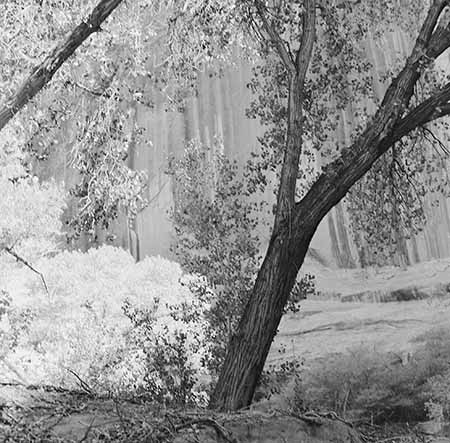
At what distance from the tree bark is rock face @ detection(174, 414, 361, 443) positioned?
2525mm

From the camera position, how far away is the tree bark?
3.53m

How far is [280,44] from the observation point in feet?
12.7

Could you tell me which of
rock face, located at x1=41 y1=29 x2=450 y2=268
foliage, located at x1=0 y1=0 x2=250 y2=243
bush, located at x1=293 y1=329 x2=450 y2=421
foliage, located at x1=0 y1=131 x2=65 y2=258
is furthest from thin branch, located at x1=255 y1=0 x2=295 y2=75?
foliage, located at x1=0 y1=131 x2=65 y2=258

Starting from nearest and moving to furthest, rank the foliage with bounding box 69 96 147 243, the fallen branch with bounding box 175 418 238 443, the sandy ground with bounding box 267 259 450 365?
the fallen branch with bounding box 175 418 238 443 < the foliage with bounding box 69 96 147 243 < the sandy ground with bounding box 267 259 450 365

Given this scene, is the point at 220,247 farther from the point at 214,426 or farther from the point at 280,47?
the point at 214,426

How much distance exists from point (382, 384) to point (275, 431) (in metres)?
5.42

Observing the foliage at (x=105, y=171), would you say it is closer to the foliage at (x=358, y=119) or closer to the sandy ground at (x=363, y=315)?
the foliage at (x=358, y=119)

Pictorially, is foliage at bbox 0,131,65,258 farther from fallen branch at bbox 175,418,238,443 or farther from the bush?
fallen branch at bbox 175,418,238,443

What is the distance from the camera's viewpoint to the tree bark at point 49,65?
353cm

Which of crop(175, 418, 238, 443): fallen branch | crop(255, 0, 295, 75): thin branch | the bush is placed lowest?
the bush

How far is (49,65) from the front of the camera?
11.6 ft

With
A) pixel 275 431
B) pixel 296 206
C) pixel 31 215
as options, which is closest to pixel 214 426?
pixel 275 431

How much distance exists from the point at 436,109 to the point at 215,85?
8.30 meters

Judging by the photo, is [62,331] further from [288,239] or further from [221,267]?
[288,239]
